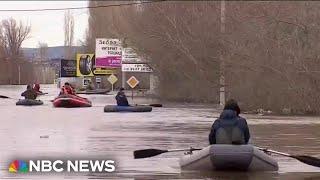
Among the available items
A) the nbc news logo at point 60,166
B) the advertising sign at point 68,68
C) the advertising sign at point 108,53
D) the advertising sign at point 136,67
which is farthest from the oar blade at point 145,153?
the advertising sign at point 68,68

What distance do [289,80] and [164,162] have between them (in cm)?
2310

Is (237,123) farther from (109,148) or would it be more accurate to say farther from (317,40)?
(317,40)

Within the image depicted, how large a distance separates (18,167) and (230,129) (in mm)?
3890

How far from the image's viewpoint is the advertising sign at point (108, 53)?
68506mm

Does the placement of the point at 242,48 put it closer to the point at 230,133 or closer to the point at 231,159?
the point at 230,133

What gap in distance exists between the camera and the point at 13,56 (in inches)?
5340

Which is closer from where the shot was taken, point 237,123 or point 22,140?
point 237,123

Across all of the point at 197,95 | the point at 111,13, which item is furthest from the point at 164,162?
the point at 111,13

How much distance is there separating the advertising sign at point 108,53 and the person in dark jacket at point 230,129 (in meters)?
55.1

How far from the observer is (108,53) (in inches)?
2744

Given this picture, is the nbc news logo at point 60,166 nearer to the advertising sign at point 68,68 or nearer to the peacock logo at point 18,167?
the peacock logo at point 18,167

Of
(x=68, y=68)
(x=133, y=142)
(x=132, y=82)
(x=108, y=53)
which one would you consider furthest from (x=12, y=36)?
(x=133, y=142)

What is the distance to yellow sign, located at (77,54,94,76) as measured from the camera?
8375 centimetres

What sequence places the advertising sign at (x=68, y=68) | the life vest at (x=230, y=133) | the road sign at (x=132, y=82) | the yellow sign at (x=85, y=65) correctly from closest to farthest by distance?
the life vest at (x=230, y=133)
the road sign at (x=132, y=82)
the yellow sign at (x=85, y=65)
the advertising sign at (x=68, y=68)
